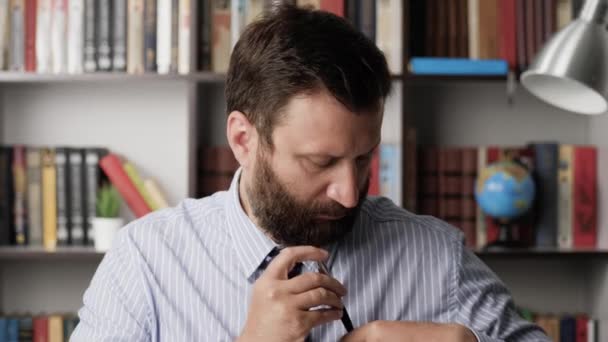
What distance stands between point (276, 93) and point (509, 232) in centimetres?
159

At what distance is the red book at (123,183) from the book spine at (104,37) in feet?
0.96

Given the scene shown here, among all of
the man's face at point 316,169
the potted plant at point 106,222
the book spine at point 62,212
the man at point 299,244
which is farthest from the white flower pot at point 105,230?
the man's face at point 316,169

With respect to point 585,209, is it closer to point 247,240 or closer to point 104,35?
point 104,35

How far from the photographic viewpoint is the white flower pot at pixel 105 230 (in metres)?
2.72

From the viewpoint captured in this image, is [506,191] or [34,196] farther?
[34,196]

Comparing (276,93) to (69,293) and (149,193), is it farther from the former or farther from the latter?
(69,293)

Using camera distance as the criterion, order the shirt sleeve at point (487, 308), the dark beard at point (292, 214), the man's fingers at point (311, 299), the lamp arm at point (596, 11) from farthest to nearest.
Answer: the lamp arm at point (596, 11), the shirt sleeve at point (487, 308), the dark beard at point (292, 214), the man's fingers at point (311, 299)

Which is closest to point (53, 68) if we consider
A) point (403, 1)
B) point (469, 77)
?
point (403, 1)

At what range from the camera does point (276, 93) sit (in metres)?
1.32

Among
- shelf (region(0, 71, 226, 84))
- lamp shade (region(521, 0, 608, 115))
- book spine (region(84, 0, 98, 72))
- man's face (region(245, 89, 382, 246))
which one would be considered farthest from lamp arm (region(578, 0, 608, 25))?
book spine (region(84, 0, 98, 72))

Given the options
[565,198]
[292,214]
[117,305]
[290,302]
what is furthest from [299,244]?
[565,198]

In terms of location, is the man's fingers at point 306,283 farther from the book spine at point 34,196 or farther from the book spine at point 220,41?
the book spine at point 34,196

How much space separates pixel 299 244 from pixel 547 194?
1.65m

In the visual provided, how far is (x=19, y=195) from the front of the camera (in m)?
2.79
